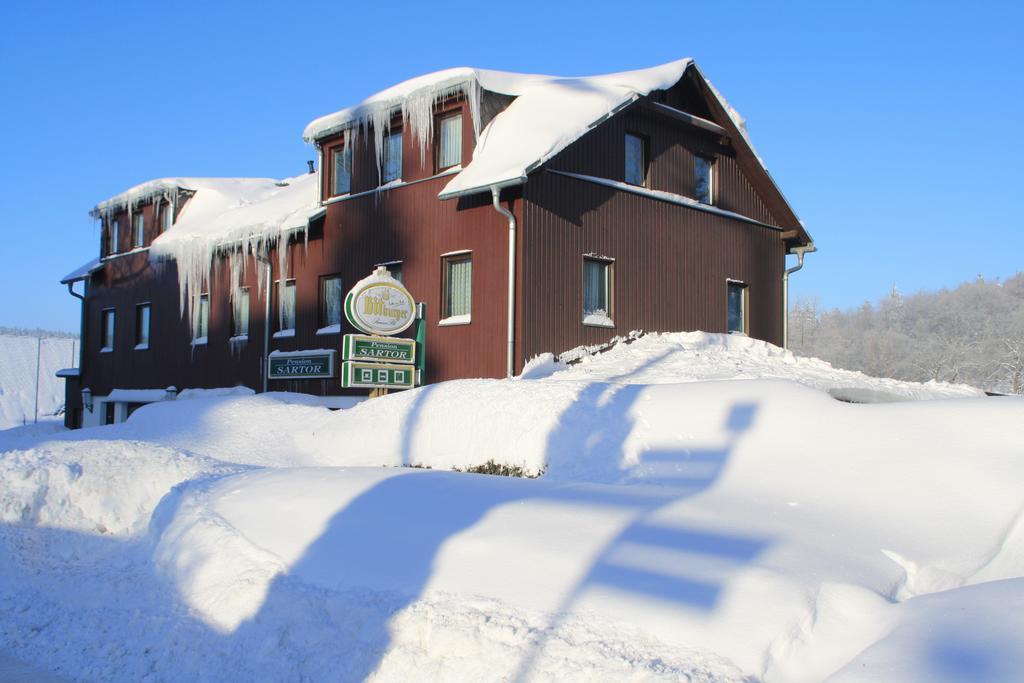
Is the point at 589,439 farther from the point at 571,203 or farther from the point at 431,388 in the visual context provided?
the point at 571,203

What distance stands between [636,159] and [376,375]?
24.0 ft

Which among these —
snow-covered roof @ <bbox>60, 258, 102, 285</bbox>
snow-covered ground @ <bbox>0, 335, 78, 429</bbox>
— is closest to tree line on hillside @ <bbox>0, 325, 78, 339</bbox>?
snow-covered ground @ <bbox>0, 335, 78, 429</bbox>

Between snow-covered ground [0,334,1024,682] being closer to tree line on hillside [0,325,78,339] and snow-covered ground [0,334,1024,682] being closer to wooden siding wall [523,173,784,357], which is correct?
wooden siding wall [523,173,784,357]

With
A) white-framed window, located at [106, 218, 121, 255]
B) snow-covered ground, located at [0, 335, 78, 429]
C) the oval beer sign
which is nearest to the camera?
the oval beer sign

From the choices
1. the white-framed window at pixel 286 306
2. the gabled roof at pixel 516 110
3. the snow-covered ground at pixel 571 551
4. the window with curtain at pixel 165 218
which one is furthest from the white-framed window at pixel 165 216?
the snow-covered ground at pixel 571 551

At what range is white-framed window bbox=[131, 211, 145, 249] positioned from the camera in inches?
992

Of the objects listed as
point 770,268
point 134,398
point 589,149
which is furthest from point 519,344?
point 134,398

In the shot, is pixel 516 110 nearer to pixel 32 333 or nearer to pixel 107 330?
pixel 107 330

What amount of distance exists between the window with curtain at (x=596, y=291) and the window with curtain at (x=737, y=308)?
4362mm

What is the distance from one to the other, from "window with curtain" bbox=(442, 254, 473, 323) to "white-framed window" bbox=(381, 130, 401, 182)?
261 cm

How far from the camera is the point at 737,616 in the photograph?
456 centimetres

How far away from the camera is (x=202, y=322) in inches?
878

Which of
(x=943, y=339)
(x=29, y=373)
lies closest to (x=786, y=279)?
(x=943, y=339)

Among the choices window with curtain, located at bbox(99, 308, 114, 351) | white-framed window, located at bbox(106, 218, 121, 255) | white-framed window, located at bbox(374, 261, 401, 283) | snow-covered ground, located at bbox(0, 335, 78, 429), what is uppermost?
white-framed window, located at bbox(106, 218, 121, 255)
